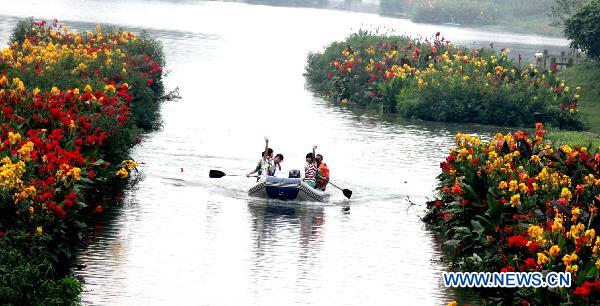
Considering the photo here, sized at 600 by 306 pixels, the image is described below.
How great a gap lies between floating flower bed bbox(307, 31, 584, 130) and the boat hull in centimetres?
2040

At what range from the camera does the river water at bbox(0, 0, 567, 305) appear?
74.5 ft

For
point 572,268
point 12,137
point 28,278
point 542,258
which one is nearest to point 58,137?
point 12,137

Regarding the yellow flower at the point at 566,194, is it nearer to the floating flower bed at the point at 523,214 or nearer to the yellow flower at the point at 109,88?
the floating flower bed at the point at 523,214

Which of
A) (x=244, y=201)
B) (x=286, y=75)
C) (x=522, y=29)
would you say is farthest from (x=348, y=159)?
(x=522, y=29)

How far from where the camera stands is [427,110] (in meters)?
A: 53.3

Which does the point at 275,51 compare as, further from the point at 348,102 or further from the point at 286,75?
the point at 348,102

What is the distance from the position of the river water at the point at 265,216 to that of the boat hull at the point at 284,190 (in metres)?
0.36

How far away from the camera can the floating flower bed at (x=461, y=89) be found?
5269cm

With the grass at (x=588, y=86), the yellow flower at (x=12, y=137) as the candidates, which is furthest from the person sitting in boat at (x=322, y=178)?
the grass at (x=588, y=86)

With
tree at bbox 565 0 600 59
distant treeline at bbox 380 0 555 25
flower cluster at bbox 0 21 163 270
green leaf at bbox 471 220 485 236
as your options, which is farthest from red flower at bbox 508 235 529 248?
distant treeline at bbox 380 0 555 25

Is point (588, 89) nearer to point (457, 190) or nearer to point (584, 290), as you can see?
point (457, 190)

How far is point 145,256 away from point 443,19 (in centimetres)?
14587

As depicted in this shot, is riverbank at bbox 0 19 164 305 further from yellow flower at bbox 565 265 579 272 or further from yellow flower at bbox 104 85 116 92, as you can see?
yellow flower at bbox 565 265 579 272

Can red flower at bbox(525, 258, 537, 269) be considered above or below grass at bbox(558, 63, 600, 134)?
above
